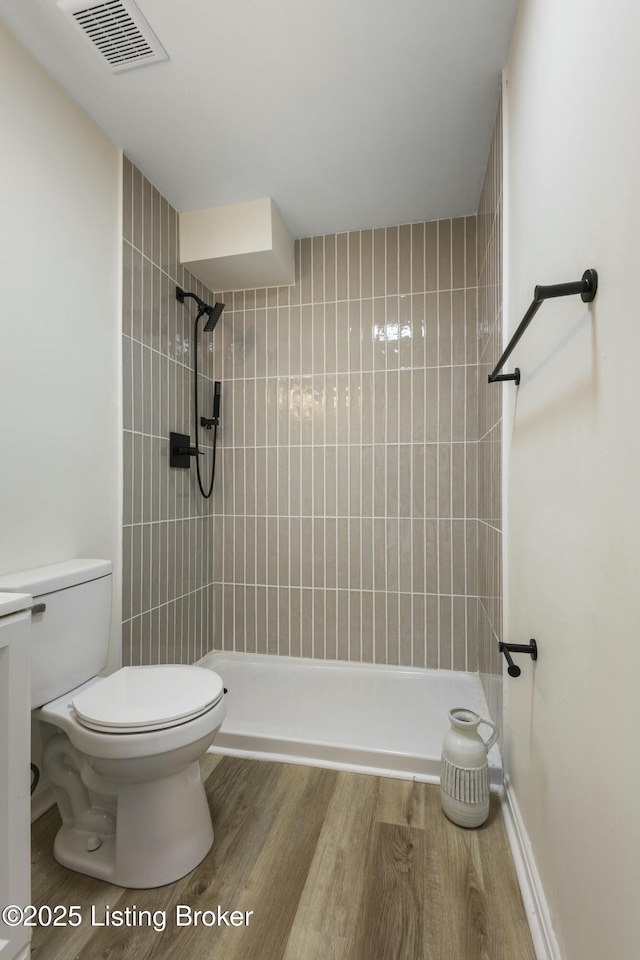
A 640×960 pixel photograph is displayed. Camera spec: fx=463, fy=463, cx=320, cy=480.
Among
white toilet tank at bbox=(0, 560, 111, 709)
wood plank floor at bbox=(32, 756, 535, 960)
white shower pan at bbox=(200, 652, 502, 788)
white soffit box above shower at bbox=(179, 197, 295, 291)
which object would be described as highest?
white soffit box above shower at bbox=(179, 197, 295, 291)

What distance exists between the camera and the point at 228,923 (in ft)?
3.41

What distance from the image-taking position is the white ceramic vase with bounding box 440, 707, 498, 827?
131 cm

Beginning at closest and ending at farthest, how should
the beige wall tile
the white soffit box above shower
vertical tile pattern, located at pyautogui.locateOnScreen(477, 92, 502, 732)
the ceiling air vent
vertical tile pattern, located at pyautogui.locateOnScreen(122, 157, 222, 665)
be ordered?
the ceiling air vent < vertical tile pattern, located at pyautogui.locateOnScreen(477, 92, 502, 732) < vertical tile pattern, located at pyautogui.locateOnScreen(122, 157, 222, 665) < the white soffit box above shower < the beige wall tile

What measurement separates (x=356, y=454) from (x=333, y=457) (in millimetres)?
121

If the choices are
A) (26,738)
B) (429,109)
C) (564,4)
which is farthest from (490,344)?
(26,738)

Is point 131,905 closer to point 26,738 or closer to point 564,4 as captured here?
point 26,738

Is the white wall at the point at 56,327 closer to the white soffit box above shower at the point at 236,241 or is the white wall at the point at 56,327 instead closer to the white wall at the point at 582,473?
the white soffit box above shower at the point at 236,241

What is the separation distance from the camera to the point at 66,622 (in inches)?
53.0

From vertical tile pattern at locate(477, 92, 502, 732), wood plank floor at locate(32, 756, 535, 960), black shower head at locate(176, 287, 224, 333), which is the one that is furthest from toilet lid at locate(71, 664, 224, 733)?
black shower head at locate(176, 287, 224, 333)

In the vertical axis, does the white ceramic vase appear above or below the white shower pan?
above

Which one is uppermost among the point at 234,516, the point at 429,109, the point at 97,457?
the point at 429,109

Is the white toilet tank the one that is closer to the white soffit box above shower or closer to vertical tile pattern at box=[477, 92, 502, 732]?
vertical tile pattern at box=[477, 92, 502, 732]

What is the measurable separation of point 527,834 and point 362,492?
149 centimetres

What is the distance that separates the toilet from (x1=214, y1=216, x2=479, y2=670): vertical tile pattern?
1099 millimetres
